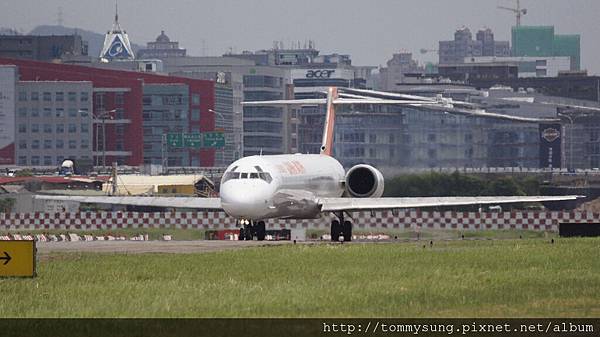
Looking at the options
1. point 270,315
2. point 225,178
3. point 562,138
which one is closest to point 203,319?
point 270,315

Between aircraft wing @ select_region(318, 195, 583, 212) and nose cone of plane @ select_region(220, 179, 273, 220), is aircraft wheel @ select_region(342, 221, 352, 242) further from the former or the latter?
nose cone of plane @ select_region(220, 179, 273, 220)

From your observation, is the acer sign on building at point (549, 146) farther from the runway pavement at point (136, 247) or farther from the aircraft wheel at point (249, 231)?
the runway pavement at point (136, 247)

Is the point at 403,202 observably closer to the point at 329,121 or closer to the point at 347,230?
the point at 347,230

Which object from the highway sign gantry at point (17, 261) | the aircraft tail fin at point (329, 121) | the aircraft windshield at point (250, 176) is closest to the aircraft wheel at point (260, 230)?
the aircraft windshield at point (250, 176)

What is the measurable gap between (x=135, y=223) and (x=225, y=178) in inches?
609

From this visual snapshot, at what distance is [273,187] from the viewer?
192 feet

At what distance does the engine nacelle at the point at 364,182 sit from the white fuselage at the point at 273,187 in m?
1.05

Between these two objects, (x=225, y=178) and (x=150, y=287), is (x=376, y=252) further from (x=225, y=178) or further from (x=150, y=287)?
(x=225, y=178)

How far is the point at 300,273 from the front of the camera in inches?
1471

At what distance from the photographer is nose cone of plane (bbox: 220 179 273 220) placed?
57.2 meters

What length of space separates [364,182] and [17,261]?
97.4 feet

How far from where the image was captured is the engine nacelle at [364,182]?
64.5 meters

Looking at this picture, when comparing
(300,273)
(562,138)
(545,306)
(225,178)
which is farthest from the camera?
(562,138)

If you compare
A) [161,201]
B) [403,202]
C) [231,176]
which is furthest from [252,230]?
[403,202]
